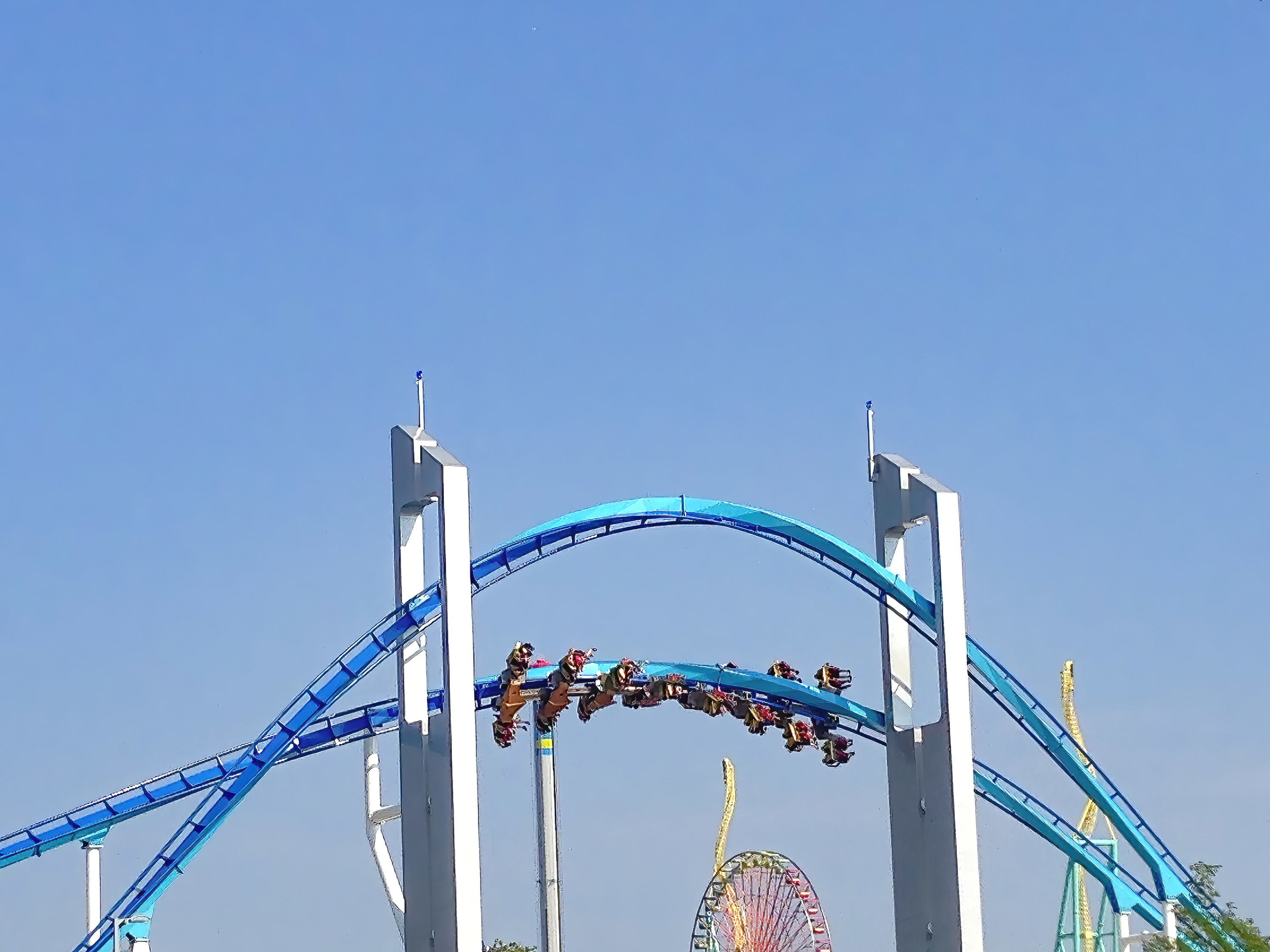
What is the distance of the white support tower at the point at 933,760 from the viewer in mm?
28797

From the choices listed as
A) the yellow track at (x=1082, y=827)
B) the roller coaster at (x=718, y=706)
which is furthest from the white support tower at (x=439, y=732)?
the yellow track at (x=1082, y=827)

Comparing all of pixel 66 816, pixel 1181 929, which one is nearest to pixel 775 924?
pixel 1181 929

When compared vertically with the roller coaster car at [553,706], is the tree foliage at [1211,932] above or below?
below

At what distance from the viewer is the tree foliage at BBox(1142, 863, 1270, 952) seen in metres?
27.1

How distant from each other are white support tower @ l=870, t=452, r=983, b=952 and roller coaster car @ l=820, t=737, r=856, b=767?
0.63 metres

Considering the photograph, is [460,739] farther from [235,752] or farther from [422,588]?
[235,752]

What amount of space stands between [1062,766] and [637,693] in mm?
6931

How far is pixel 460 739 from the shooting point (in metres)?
25.6

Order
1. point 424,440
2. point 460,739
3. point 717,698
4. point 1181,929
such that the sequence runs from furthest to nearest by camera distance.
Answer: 1. point 1181,929
2. point 717,698
3. point 424,440
4. point 460,739

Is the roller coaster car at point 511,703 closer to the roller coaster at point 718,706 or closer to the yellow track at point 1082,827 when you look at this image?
the roller coaster at point 718,706

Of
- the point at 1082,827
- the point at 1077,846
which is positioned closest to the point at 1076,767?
the point at 1077,846

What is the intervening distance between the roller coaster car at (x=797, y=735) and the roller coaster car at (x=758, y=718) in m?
0.25

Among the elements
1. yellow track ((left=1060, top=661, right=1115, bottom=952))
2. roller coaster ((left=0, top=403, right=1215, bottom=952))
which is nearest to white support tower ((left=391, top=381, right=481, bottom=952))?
roller coaster ((left=0, top=403, right=1215, bottom=952))

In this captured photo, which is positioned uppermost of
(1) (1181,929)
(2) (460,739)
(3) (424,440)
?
(3) (424,440)
